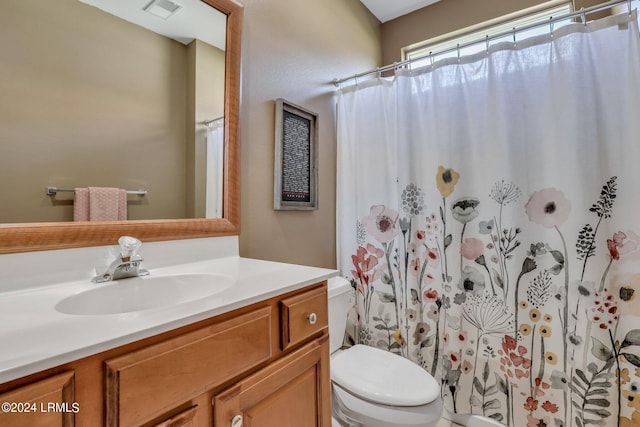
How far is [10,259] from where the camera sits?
2.35 ft

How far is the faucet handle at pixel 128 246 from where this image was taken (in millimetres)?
841

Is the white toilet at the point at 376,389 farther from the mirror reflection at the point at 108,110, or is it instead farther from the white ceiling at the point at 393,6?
the white ceiling at the point at 393,6

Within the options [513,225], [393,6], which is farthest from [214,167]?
[393,6]

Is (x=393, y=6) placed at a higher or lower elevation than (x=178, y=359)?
higher

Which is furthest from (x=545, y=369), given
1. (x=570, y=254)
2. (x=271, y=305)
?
(x=271, y=305)

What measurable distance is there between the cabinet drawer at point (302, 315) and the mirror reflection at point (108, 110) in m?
0.56

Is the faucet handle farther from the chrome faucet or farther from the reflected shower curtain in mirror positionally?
the reflected shower curtain in mirror

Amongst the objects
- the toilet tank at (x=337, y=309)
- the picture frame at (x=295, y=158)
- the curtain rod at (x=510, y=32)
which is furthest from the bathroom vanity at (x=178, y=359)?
the curtain rod at (x=510, y=32)

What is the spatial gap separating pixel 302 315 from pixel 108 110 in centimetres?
87

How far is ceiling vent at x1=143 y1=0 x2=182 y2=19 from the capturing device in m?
1.01

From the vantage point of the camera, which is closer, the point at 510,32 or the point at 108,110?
the point at 108,110

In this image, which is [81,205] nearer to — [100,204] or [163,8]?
[100,204]

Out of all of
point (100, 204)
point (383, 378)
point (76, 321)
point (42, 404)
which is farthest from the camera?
point (383, 378)

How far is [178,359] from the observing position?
543mm
